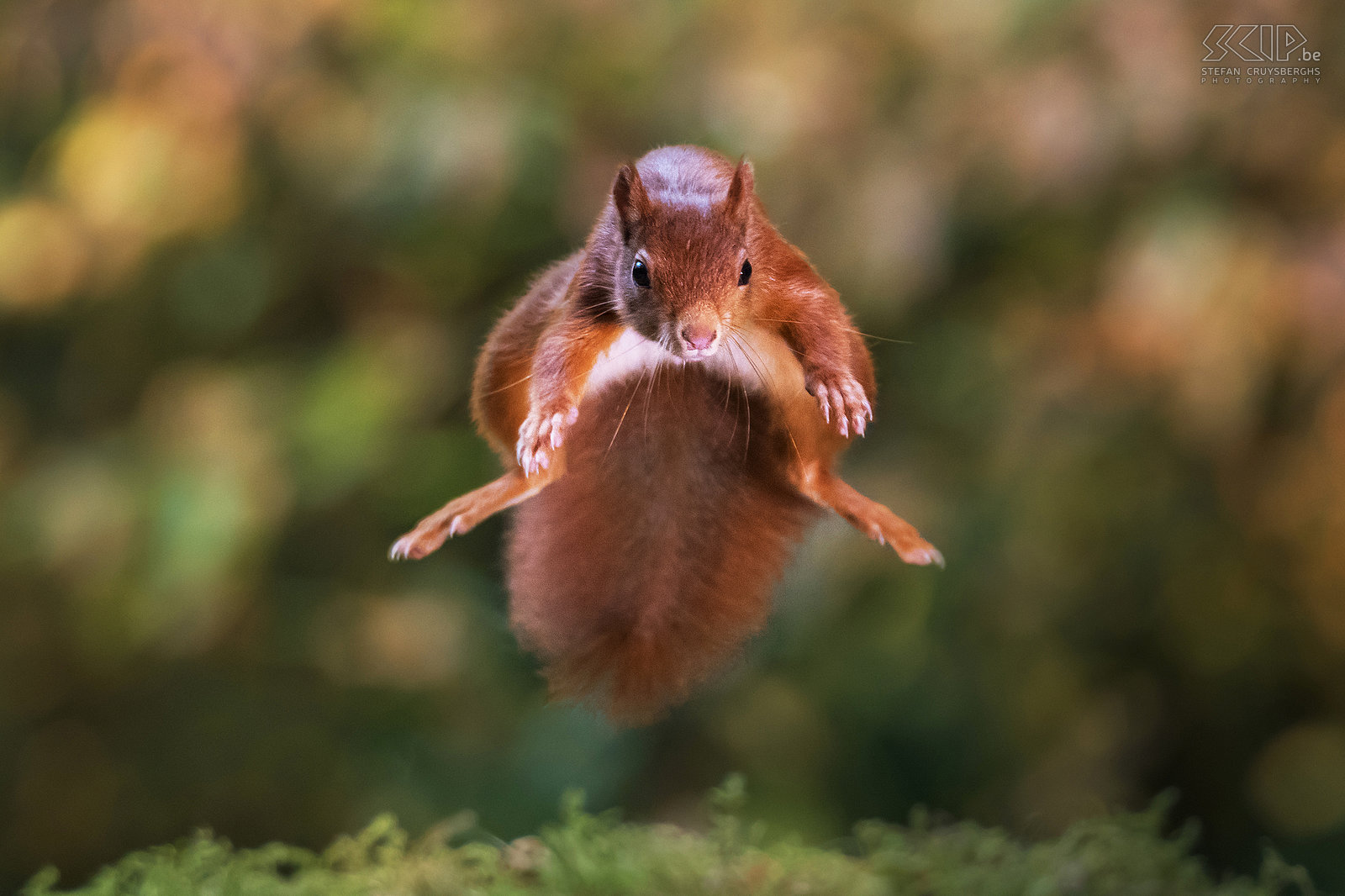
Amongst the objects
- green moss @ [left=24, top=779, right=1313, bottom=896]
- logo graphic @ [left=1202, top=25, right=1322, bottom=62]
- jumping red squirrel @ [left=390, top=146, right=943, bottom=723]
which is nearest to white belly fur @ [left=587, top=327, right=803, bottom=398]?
jumping red squirrel @ [left=390, top=146, right=943, bottom=723]

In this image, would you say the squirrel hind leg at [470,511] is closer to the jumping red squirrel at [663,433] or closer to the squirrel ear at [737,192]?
the jumping red squirrel at [663,433]

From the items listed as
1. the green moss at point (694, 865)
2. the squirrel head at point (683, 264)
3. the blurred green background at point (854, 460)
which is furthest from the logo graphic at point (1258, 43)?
the squirrel head at point (683, 264)

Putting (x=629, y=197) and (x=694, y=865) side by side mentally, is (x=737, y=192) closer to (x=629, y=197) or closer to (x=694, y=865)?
(x=629, y=197)

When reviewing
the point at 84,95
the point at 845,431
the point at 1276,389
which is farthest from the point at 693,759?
the point at 84,95

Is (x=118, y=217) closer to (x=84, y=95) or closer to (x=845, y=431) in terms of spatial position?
(x=84, y=95)

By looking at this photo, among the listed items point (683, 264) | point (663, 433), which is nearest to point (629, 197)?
point (683, 264)

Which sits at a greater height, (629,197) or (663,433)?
(629,197)
